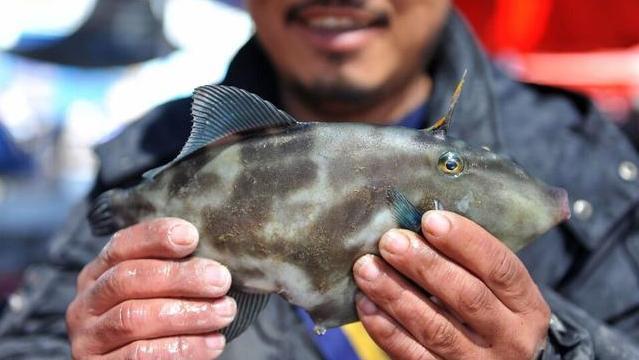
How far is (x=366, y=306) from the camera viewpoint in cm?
79

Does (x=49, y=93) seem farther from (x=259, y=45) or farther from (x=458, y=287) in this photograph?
(x=458, y=287)

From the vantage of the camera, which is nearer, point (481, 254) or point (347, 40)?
point (481, 254)

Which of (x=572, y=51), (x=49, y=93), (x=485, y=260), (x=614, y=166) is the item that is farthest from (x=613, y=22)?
(x=49, y=93)

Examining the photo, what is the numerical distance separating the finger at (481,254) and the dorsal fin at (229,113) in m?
0.18

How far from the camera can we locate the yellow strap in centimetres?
113

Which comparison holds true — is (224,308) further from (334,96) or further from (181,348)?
(334,96)

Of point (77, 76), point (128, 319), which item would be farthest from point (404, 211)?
point (77, 76)

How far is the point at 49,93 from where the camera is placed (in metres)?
4.32

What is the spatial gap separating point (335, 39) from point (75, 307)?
2.00 ft

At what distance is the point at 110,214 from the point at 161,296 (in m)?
0.13

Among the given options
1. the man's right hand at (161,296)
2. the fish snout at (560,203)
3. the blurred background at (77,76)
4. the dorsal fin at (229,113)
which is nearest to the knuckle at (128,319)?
the man's right hand at (161,296)

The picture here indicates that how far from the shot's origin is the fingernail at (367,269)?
0.75 metres

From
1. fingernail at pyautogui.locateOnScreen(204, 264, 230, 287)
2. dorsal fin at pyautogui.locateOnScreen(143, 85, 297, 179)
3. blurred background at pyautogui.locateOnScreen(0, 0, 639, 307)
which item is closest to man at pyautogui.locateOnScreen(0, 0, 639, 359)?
fingernail at pyautogui.locateOnScreen(204, 264, 230, 287)

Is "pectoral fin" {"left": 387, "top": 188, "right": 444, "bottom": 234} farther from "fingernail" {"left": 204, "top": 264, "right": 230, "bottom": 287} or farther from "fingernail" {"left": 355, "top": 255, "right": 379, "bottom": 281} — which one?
"fingernail" {"left": 204, "top": 264, "right": 230, "bottom": 287}
